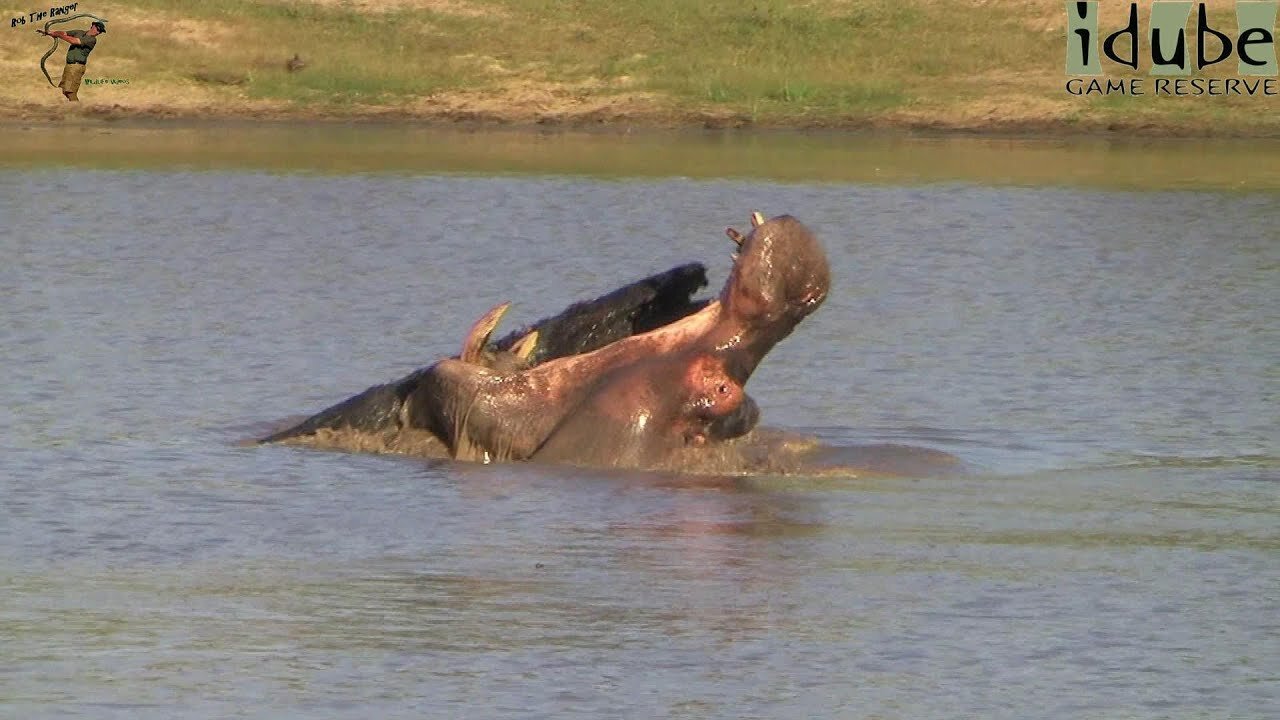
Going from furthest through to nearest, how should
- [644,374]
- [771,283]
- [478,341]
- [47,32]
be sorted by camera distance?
[47,32] → [478,341] → [644,374] → [771,283]

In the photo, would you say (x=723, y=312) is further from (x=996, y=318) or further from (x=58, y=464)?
(x=996, y=318)

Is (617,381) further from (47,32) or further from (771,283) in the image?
(47,32)

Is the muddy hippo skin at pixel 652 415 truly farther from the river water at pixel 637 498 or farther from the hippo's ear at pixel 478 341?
the hippo's ear at pixel 478 341

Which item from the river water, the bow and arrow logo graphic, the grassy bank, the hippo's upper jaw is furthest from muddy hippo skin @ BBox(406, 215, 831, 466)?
the bow and arrow logo graphic

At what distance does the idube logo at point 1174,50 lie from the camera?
1183 inches

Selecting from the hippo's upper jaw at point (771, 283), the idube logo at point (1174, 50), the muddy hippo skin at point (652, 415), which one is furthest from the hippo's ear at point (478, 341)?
the idube logo at point (1174, 50)

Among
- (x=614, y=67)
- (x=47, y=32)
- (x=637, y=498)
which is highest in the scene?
(x=47, y=32)

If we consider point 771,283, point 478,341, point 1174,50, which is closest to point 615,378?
point 478,341

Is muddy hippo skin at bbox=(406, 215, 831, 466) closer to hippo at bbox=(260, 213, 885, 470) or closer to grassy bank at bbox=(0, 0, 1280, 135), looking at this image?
hippo at bbox=(260, 213, 885, 470)

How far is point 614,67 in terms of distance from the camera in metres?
30.9

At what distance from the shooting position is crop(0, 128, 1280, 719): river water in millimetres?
7328

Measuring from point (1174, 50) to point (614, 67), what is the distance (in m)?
6.77

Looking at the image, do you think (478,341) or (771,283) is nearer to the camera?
(771,283)

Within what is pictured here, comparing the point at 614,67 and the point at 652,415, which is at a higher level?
the point at 614,67
